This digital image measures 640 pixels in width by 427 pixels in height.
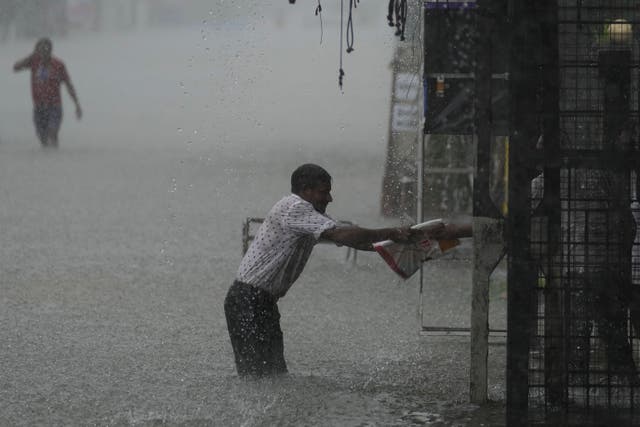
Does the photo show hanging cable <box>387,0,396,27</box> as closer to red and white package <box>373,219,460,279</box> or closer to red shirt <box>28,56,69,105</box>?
red and white package <box>373,219,460,279</box>

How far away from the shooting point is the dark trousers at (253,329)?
678 cm

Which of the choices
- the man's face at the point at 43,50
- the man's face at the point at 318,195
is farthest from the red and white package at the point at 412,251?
the man's face at the point at 43,50

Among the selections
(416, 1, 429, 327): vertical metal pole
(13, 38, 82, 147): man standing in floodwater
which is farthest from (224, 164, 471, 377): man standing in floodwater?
(13, 38, 82, 147): man standing in floodwater

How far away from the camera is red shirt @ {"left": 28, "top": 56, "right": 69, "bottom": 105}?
21.7m

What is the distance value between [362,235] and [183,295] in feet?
13.0

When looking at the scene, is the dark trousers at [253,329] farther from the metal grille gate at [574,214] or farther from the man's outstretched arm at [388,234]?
the metal grille gate at [574,214]

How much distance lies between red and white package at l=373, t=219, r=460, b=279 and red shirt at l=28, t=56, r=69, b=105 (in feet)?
51.9

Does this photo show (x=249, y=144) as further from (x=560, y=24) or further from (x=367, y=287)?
(x=560, y=24)

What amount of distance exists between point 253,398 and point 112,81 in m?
29.3

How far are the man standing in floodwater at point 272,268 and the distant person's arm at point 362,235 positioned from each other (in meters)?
0.13

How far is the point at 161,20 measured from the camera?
47.9 m

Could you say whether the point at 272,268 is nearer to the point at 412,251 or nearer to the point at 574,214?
the point at 412,251

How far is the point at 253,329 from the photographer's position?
6.79m

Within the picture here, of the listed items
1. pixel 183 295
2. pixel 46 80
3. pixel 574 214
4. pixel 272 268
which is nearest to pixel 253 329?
pixel 272 268
